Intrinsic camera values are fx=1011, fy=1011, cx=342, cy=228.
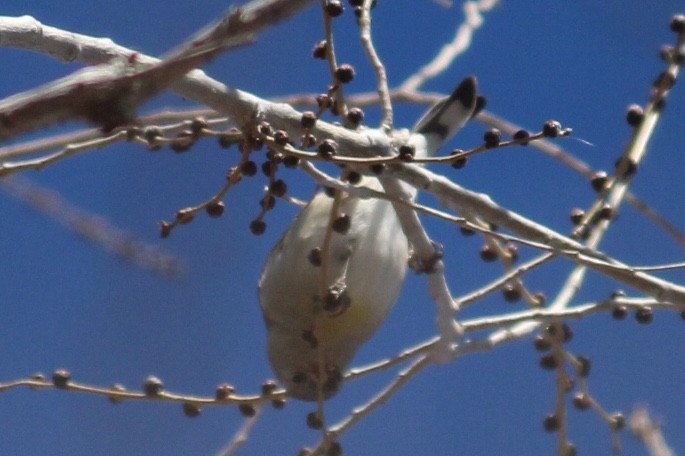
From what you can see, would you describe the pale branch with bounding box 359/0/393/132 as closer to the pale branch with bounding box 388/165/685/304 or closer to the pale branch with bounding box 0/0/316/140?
the pale branch with bounding box 388/165/685/304

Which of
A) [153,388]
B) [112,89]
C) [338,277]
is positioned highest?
[338,277]

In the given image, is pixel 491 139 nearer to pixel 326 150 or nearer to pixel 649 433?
pixel 326 150

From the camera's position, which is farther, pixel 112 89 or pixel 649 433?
pixel 649 433

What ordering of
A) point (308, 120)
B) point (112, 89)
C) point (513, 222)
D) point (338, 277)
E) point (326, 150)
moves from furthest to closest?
point (338, 277) < point (513, 222) < point (308, 120) < point (326, 150) < point (112, 89)

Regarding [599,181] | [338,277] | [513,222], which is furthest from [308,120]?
[338,277]

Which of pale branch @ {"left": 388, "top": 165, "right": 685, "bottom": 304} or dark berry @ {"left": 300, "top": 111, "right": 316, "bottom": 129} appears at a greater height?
dark berry @ {"left": 300, "top": 111, "right": 316, "bottom": 129}

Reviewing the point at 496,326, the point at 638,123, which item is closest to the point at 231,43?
the point at 496,326

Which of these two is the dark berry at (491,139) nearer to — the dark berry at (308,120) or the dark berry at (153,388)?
the dark berry at (308,120)

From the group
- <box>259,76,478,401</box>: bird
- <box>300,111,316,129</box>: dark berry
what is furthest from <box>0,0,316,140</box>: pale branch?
<box>259,76,478,401</box>: bird

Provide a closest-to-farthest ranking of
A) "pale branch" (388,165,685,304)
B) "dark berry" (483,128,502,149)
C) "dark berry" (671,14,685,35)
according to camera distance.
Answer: "dark berry" (483,128,502,149)
"pale branch" (388,165,685,304)
"dark berry" (671,14,685,35)
